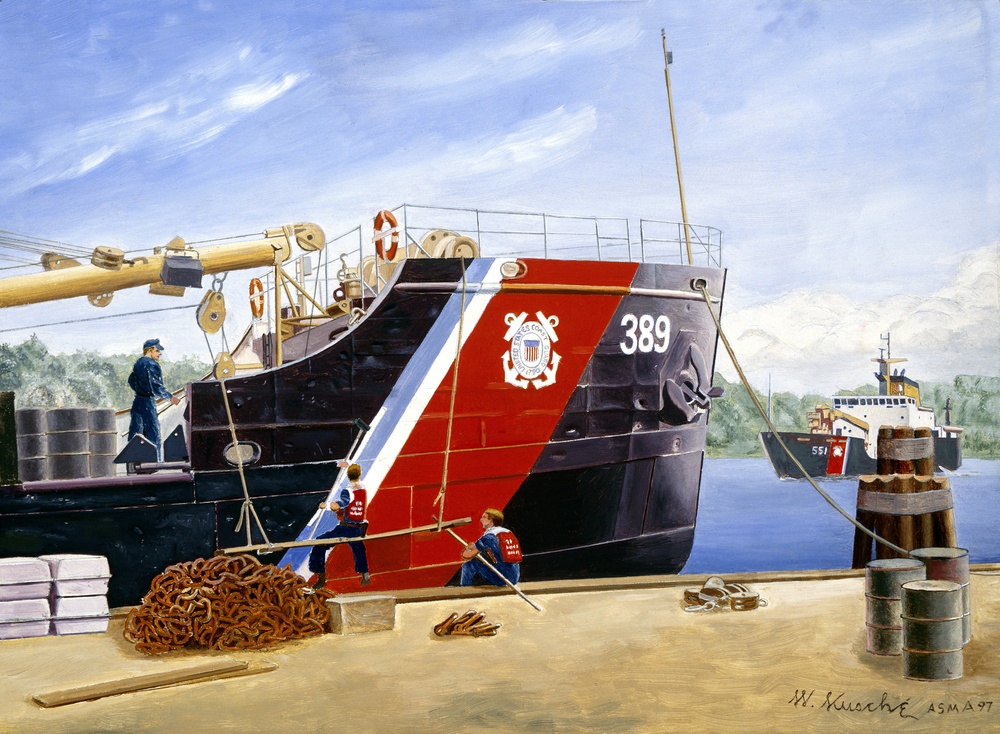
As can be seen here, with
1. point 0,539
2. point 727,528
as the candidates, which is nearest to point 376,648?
point 0,539

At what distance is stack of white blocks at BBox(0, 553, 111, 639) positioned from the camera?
4.40 meters

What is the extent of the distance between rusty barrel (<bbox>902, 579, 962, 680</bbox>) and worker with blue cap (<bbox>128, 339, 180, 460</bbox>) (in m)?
4.66

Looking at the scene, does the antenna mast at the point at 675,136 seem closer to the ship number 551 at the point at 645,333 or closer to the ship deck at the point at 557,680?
the ship number 551 at the point at 645,333

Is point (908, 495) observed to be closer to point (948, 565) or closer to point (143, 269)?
point (948, 565)

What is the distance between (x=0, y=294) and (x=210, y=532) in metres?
1.95

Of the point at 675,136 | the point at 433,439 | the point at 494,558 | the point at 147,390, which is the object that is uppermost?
the point at 675,136

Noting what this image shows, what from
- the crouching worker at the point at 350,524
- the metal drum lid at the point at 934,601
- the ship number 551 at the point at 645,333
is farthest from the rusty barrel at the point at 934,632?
the ship number 551 at the point at 645,333

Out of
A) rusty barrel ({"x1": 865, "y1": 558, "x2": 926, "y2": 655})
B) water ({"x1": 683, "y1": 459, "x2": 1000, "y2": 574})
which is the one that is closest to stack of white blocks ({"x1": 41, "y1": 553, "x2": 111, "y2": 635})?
rusty barrel ({"x1": 865, "y1": 558, "x2": 926, "y2": 655})

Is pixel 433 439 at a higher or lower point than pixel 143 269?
lower

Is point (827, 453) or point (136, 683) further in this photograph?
point (827, 453)

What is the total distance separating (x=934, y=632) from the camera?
11.3 feet

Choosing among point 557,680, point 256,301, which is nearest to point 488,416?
point 256,301

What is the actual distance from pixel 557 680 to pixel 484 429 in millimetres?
2760

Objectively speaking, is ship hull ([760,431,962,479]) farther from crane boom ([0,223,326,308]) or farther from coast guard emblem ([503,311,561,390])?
crane boom ([0,223,326,308])
